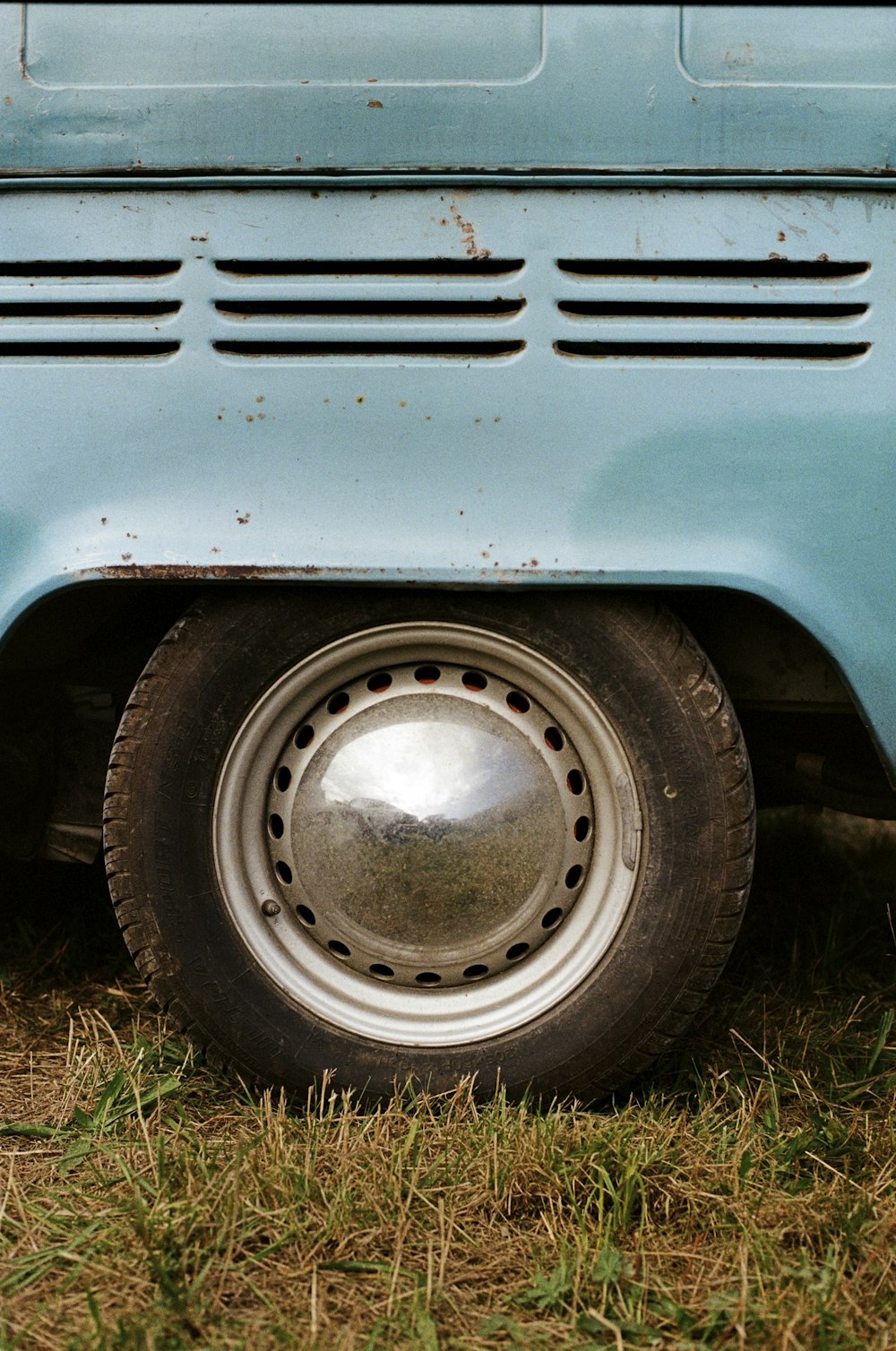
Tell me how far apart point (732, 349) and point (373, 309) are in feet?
1.69

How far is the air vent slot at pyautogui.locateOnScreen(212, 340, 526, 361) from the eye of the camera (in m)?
1.65

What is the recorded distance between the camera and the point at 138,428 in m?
1.67

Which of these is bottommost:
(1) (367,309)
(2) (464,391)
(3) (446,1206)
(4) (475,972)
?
(3) (446,1206)

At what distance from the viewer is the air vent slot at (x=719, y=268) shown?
5.32 ft

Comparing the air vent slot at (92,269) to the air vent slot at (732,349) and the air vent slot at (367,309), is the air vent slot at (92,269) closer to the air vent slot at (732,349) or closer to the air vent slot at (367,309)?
the air vent slot at (367,309)

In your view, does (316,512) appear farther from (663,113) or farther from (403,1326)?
(403,1326)

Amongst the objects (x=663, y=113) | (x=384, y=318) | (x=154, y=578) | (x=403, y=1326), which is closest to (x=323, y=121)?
(x=384, y=318)

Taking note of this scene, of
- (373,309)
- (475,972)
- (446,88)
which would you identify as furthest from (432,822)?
(446,88)

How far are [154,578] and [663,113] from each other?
969 mm

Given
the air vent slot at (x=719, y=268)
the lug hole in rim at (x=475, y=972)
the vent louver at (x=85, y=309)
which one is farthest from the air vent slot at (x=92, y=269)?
the lug hole in rim at (x=475, y=972)

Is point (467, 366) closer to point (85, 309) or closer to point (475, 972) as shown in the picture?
point (85, 309)

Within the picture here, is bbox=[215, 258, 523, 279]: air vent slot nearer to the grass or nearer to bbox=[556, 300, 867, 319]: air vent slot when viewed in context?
bbox=[556, 300, 867, 319]: air vent slot

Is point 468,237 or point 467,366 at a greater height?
point 468,237

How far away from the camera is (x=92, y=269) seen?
5.49 ft
